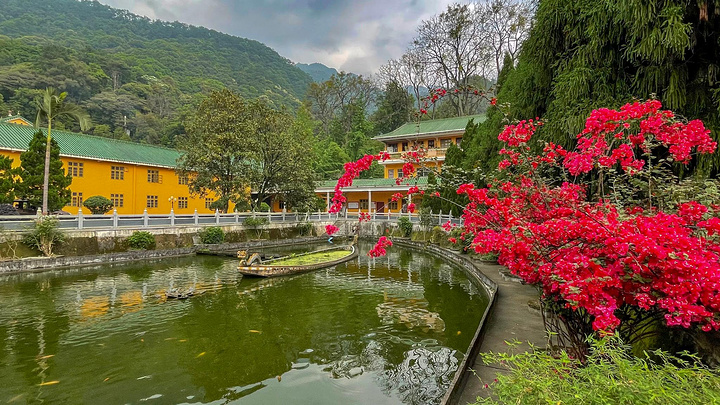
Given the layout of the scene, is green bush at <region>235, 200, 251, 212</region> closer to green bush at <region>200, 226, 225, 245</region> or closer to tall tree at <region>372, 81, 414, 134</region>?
green bush at <region>200, 226, 225, 245</region>

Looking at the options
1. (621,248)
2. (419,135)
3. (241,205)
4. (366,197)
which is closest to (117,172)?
(241,205)

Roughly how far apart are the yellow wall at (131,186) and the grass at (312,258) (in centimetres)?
1475

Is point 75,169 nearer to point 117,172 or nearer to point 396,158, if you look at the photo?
point 117,172

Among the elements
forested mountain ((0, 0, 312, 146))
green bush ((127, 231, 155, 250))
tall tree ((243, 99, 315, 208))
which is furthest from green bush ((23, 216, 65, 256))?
forested mountain ((0, 0, 312, 146))

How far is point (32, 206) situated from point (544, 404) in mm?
22846

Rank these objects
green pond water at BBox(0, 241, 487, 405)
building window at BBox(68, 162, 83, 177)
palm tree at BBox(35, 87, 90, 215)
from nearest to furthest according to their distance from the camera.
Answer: green pond water at BBox(0, 241, 487, 405), palm tree at BBox(35, 87, 90, 215), building window at BBox(68, 162, 83, 177)

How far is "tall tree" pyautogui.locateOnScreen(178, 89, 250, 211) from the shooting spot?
20516mm

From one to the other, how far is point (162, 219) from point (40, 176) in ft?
18.5

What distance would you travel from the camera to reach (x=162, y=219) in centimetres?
1817

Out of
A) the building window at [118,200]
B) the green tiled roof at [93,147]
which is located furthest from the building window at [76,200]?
the green tiled roof at [93,147]

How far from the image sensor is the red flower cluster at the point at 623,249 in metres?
2.79

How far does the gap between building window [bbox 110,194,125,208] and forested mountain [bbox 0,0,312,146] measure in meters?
21.5

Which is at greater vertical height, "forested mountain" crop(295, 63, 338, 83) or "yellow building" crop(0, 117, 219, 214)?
"forested mountain" crop(295, 63, 338, 83)

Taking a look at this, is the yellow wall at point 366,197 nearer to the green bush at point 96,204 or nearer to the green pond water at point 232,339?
the green bush at point 96,204
